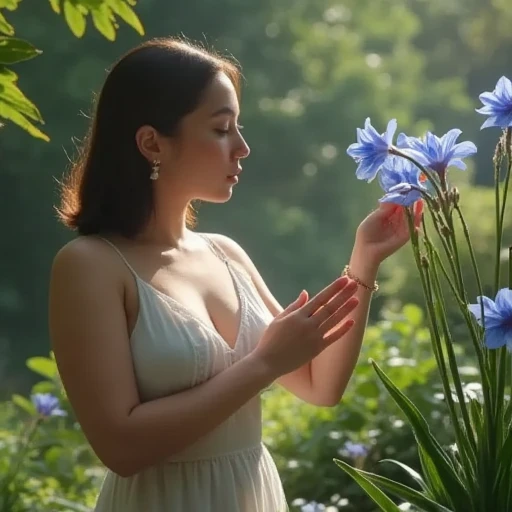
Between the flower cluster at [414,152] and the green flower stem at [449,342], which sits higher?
the flower cluster at [414,152]

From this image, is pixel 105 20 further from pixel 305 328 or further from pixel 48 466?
pixel 48 466

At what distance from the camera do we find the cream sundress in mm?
937

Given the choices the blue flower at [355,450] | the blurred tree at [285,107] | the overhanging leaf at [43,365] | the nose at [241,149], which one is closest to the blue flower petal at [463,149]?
the nose at [241,149]

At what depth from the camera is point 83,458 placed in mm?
2074

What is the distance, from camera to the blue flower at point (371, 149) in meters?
0.85

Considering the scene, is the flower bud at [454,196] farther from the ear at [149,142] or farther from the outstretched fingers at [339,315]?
the ear at [149,142]

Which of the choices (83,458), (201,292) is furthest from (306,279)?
(201,292)

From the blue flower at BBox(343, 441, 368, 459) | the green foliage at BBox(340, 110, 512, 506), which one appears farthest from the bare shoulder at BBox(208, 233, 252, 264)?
the blue flower at BBox(343, 441, 368, 459)

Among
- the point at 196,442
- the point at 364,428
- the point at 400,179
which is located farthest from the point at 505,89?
the point at 364,428

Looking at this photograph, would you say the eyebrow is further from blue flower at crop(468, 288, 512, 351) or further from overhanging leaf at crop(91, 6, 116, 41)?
blue flower at crop(468, 288, 512, 351)

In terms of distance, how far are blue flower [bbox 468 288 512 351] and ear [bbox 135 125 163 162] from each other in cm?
38

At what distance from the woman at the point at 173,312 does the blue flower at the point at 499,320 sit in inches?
7.2

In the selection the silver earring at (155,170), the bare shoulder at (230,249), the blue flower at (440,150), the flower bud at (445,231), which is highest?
the silver earring at (155,170)

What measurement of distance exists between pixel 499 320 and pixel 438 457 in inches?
5.8
